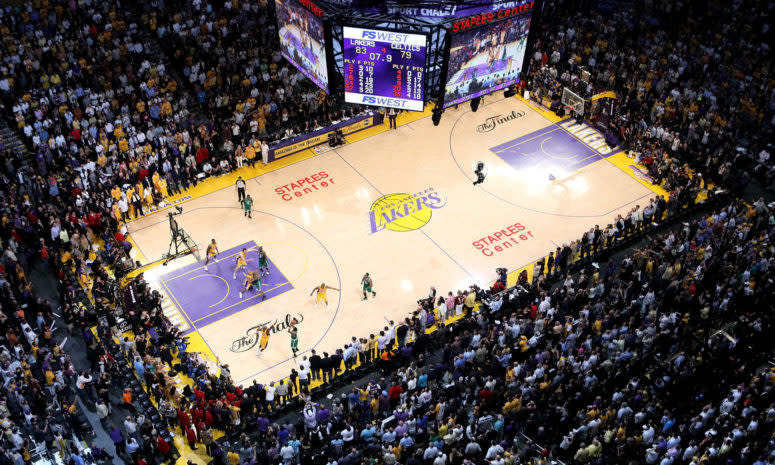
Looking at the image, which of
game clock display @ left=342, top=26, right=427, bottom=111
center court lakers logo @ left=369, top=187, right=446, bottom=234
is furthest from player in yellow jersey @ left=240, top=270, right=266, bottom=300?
game clock display @ left=342, top=26, right=427, bottom=111

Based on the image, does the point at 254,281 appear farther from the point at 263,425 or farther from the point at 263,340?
the point at 263,425

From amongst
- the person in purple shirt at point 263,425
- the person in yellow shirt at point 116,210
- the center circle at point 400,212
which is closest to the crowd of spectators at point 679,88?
the center circle at point 400,212

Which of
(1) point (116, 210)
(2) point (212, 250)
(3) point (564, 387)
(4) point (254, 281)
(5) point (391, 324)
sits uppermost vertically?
(5) point (391, 324)

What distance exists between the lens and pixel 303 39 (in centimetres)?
3584

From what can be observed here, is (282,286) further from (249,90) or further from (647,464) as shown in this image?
(647,464)

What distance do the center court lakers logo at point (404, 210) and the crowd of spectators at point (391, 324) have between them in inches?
244

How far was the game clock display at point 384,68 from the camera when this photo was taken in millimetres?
32594

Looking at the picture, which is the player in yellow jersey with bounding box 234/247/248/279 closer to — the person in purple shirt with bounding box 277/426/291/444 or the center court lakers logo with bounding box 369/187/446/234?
the center court lakers logo with bounding box 369/187/446/234

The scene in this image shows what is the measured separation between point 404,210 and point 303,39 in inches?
388

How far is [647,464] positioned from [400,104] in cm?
1739

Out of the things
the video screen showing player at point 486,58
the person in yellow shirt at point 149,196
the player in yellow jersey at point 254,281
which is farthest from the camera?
the person in yellow shirt at point 149,196

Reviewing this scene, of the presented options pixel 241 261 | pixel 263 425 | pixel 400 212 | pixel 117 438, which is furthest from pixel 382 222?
pixel 117 438

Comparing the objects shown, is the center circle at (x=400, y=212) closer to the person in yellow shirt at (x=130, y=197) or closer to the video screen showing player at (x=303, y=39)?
the video screen showing player at (x=303, y=39)

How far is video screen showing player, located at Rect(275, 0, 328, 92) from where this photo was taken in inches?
1363
